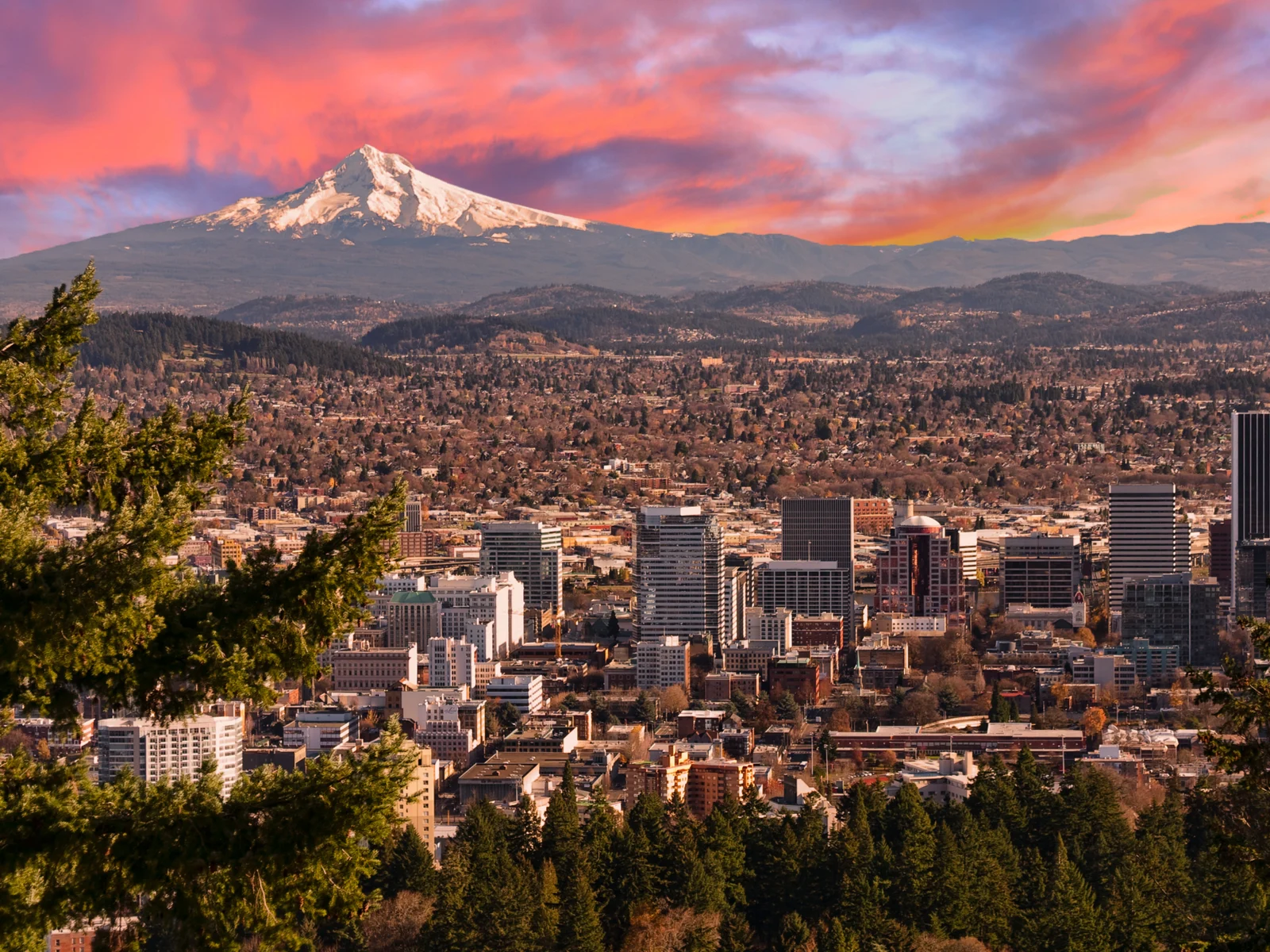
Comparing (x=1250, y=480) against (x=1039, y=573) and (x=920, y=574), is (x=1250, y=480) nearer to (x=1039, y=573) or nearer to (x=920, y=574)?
(x=1039, y=573)

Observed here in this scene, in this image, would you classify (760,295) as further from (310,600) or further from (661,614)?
(310,600)

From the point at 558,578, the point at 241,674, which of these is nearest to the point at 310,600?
the point at 241,674

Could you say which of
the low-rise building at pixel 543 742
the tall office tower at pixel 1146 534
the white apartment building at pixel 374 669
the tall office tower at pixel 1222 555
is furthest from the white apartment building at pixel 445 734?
the tall office tower at pixel 1222 555

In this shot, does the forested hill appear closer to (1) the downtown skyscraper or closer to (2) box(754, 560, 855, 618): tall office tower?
(2) box(754, 560, 855, 618): tall office tower

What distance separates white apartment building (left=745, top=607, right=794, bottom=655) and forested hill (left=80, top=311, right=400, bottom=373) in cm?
6086

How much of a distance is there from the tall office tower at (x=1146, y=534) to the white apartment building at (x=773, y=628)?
38.2 feet

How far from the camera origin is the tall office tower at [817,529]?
57531 mm

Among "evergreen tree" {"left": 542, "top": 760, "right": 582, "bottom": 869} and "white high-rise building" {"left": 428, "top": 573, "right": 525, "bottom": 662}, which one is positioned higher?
"white high-rise building" {"left": 428, "top": 573, "right": 525, "bottom": 662}

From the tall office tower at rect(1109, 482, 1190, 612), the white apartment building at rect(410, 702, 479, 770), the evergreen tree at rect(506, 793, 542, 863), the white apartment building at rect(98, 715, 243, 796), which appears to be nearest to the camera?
the evergreen tree at rect(506, 793, 542, 863)

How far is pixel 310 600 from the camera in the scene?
5340 mm

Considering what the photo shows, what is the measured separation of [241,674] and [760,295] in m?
165

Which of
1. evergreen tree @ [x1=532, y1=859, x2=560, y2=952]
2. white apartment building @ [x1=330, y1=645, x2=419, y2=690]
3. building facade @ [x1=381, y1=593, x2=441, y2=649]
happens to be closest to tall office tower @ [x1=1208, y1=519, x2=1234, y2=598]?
building facade @ [x1=381, y1=593, x2=441, y2=649]

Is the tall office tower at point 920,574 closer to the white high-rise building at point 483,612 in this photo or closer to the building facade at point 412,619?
the white high-rise building at point 483,612

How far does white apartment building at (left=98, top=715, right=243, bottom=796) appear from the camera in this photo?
26531 mm
